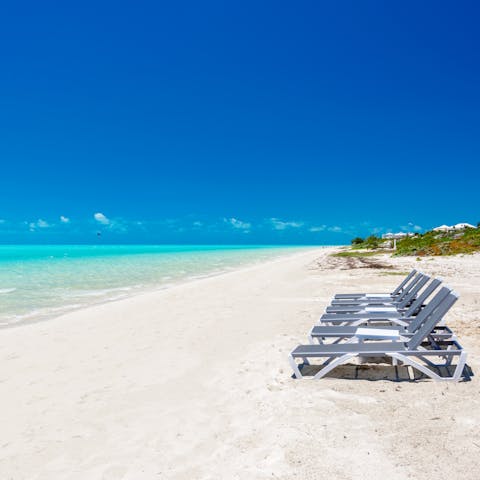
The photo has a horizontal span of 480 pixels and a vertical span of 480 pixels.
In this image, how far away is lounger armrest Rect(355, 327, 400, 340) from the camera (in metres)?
5.45

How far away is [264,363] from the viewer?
6.04m

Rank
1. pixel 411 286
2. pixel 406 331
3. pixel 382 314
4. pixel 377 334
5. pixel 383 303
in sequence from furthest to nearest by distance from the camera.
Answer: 1. pixel 411 286
2. pixel 383 303
3. pixel 382 314
4. pixel 406 331
5. pixel 377 334

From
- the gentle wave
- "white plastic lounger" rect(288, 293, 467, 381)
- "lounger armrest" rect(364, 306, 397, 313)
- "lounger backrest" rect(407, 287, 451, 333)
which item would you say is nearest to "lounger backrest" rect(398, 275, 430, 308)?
"lounger armrest" rect(364, 306, 397, 313)

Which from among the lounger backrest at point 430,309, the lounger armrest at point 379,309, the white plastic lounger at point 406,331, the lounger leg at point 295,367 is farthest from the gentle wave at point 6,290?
the lounger backrest at point 430,309

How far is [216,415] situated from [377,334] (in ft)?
7.80

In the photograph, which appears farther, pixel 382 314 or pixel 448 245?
pixel 448 245

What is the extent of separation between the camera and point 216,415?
4328 mm

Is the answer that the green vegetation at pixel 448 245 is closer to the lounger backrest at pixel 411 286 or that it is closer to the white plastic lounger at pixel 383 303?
the lounger backrest at pixel 411 286

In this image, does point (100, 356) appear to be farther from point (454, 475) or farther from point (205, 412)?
point (454, 475)

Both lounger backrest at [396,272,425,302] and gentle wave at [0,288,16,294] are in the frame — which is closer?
lounger backrest at [396,272,425,302]

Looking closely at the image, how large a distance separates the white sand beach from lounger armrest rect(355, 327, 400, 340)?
41 centimetres

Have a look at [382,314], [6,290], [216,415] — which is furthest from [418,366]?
[6,290]

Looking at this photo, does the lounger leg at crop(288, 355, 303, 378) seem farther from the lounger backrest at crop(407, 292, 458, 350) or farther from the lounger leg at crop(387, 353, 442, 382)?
the lounger backrest at crop(407, 292, 458, 350)

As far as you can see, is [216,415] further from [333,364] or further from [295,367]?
[333,364]
